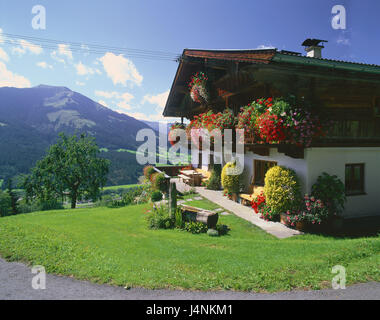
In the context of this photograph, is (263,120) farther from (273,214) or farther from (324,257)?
(324,257)

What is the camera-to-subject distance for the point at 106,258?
5887mm

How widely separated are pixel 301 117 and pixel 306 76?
2.00 m

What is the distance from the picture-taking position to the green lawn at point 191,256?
4.81 m

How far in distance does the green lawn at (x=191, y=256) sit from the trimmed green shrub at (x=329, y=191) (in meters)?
1.36

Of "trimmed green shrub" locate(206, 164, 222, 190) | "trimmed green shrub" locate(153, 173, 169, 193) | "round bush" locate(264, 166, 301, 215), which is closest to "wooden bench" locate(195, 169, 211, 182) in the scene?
"trimmed green shrub" locate(206, 164, 222, 190)

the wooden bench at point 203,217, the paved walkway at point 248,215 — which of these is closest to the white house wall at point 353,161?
the paved walkway at point 248,215

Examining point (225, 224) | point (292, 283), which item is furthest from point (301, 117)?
point (292, 283)

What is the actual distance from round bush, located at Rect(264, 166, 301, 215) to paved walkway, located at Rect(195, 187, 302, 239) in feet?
2.11

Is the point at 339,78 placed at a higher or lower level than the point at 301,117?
higher

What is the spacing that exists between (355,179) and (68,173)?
29547 millimetres

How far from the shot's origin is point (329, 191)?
835 cm

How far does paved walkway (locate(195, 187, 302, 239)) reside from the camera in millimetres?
8180

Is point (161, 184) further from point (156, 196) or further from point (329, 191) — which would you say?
point (329, 191)

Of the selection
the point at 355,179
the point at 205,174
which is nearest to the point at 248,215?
Answer: the point at 355,179
